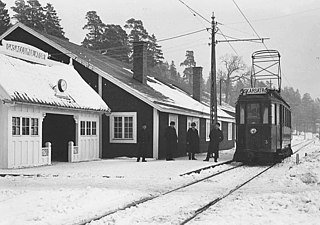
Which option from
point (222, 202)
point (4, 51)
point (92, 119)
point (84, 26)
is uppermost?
point (84, 26)

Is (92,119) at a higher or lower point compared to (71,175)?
higher

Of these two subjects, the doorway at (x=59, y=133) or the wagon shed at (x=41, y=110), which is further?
the doorway at (x=59, y=133)

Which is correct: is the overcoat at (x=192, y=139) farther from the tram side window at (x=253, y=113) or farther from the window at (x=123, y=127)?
the window at (x=123, y=127)

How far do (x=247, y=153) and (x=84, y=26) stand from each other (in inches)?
1877

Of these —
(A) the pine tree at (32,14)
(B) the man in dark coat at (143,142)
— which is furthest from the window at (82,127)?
(A) the pine tree at (32,14)

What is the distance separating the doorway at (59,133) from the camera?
74.8ft

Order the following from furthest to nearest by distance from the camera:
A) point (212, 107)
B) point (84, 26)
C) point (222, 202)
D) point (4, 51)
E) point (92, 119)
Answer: point (84, 26)
point (212, 107)
point (92, 119)
point (4, 51)
point (222, 202)

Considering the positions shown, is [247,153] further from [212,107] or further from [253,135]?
[212,107]

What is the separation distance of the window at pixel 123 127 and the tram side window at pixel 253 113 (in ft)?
18.4

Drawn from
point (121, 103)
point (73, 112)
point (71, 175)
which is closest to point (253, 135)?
point (121, 103)

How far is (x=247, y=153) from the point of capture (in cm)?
2223

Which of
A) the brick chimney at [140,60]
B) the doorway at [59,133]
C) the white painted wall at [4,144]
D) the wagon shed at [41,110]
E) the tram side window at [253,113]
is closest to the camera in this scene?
the white painted wall at [4,144]

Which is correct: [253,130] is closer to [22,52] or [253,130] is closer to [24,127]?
[24,127]

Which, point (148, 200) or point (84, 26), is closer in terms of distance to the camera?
point (148, 200)
